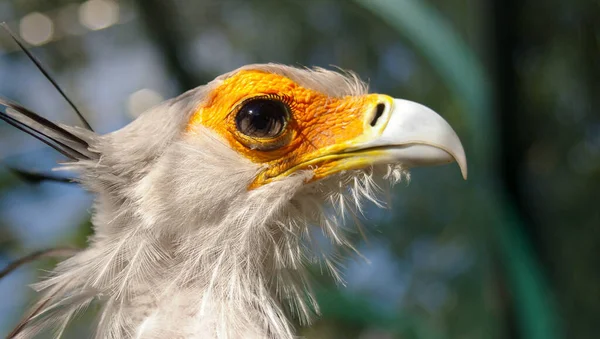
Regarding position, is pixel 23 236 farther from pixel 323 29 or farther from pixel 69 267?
pixel 323 29

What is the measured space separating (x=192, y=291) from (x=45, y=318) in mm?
345

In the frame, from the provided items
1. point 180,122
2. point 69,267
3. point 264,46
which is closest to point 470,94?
point 180,122

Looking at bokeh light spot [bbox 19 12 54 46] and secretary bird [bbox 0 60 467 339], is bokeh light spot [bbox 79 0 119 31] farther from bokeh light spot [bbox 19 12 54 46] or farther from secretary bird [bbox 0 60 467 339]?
secretary bird [bbox 0 60 467 339]

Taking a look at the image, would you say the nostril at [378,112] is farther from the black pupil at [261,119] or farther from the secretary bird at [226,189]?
the black pupil at [261,119]

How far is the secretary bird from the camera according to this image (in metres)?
1.36

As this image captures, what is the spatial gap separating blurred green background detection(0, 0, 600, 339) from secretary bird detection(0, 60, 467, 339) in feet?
3.37

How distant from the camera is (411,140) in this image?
1389 millimetres

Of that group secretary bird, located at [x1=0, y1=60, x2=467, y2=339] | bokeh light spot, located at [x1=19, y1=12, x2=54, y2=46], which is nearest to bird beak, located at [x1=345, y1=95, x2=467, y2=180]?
secretary bird, located at [x1=0, y1=60, x2=467, y2=339]

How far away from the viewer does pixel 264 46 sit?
190 inches

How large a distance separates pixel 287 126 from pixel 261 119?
64 mm

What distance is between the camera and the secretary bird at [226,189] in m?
1.36

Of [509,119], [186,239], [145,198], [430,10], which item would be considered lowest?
[509,119]

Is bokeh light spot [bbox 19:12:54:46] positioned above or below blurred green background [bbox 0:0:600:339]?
above

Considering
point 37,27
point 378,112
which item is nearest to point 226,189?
point 378,112
